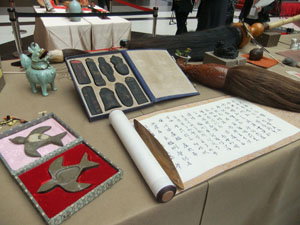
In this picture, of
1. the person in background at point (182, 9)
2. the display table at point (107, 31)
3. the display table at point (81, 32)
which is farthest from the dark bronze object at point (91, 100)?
the person in background at point (182, 9)

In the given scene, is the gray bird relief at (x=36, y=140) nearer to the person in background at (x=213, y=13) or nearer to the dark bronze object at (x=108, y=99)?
the dark bronze object at (x=108, y=99)

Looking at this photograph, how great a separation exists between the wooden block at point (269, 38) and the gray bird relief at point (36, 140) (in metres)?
1.52

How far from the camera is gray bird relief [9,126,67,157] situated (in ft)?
1.71

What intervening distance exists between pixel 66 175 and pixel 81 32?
175cm

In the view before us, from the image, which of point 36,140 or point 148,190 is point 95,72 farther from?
point 148,190

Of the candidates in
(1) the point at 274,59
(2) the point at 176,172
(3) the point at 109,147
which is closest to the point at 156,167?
(2) the point at 176,172

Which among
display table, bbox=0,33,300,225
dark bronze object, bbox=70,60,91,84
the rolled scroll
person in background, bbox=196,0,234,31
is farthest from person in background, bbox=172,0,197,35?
the rolled scroll

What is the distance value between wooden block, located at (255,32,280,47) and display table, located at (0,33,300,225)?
928 mm

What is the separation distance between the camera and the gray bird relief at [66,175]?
0.44 m

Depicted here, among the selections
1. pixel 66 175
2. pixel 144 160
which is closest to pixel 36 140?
pixel 66 175

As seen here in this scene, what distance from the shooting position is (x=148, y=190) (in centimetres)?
48

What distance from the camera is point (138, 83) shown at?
827mm

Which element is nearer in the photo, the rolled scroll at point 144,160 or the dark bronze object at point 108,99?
the rolled scroll at point 144,160

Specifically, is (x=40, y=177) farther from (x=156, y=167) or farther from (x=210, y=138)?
(x=210, y=138)
